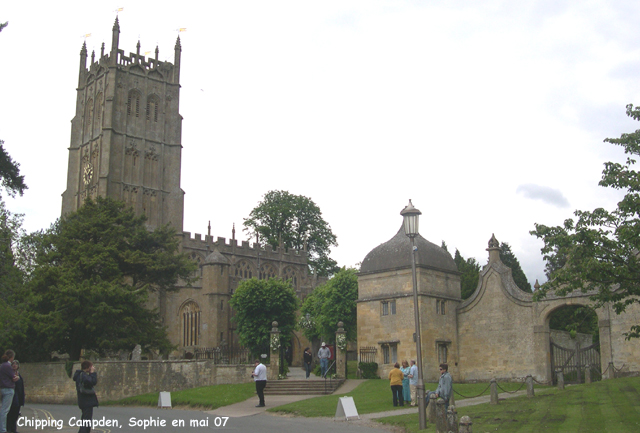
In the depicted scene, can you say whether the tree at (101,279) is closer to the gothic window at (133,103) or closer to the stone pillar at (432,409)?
the stone pillar at (432,409)

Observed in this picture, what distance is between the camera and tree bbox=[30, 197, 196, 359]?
100 feet

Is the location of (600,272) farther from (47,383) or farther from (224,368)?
(47,383)

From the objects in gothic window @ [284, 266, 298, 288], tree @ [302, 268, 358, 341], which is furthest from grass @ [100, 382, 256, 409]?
gothic window @ [284, 266, 298, 288]

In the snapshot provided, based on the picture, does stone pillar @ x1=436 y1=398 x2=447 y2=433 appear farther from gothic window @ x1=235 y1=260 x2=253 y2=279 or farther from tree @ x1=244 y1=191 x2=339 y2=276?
tree @ x1=244 y1=191 x2=339 y2=276

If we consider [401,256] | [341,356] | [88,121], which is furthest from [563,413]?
[88,121]

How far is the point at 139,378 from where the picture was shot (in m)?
29.8

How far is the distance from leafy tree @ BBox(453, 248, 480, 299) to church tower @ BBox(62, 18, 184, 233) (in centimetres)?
2805

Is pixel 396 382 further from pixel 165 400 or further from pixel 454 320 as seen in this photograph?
pixel 454 320

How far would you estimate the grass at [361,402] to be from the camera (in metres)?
20.1

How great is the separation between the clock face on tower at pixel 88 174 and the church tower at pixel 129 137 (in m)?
0.10

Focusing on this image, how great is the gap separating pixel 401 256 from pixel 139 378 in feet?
44.2

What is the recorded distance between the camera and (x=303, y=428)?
15.7 meters

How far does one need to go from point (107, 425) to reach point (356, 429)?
6335 millimetres

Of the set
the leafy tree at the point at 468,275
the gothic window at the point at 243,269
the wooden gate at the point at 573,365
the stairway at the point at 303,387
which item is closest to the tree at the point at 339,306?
the leafy tree at the point at 468,275
